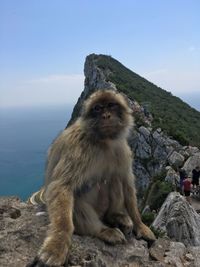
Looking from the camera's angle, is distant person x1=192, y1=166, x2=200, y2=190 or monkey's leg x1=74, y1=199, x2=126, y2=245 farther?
distant person x1=192, y1=166, x2=200, y2=190

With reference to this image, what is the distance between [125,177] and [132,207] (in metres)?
0.33

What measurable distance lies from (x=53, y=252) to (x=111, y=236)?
0.87m

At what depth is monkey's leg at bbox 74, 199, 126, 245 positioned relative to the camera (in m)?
4.29

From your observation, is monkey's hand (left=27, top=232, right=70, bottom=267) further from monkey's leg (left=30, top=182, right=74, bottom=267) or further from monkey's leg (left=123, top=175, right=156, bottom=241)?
monkey's leg (left=123, top=175, right=156, bottom=241)

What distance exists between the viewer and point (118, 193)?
469cm

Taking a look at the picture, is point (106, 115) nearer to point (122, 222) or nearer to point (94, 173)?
point (94, 173)

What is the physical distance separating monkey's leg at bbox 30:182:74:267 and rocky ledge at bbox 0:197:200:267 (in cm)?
18

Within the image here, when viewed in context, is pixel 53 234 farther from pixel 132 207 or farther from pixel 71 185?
pixel 132 207

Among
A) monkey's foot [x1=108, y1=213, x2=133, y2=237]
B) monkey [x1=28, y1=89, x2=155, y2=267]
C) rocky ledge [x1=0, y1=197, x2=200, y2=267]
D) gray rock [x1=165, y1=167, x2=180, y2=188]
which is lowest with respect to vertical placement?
gray rock [x1=165, y1=167, x2=180, y2=188]

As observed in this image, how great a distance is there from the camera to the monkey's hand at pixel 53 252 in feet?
11.9

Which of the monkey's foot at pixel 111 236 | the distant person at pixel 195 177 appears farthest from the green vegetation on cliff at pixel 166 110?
the monkey's foot at pixel 111 236

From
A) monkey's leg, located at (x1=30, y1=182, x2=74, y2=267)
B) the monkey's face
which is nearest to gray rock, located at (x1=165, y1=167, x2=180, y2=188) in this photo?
the monkey's face

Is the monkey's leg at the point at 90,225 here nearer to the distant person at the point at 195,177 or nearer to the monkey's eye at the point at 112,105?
the monkey's eye at the point at 112,105

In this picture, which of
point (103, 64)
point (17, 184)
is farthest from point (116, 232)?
point (17, 184)
